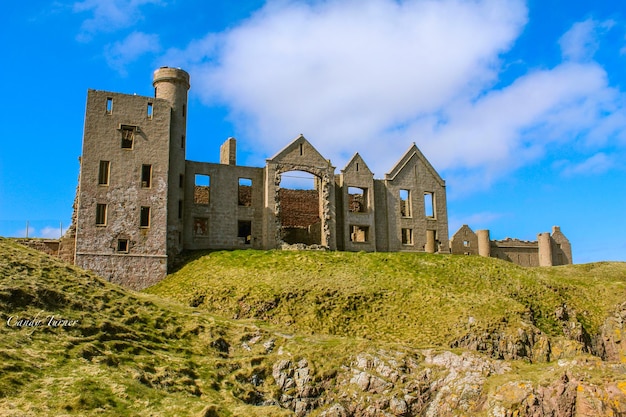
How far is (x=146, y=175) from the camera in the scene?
37312 millimetres

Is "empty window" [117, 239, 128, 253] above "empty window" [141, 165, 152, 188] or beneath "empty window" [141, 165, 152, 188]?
beneath

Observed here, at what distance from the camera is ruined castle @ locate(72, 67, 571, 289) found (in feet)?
116

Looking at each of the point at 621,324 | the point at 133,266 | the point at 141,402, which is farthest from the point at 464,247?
the point at 141,402

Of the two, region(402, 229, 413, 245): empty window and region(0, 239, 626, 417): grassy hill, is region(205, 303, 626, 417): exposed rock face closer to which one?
region(0, 239, 626, 417): grassy hill

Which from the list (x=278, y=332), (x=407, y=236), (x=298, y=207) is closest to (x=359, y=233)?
(x=407, y=236)

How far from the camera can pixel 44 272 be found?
23.3 m

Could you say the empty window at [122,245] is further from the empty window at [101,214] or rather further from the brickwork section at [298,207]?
the brickwork section at [298,207]

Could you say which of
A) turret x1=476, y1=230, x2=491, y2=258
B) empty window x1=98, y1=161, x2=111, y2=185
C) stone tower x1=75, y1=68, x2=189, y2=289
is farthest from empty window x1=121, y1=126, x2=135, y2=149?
turret x1=476, y1=230, x2=491, y2=258

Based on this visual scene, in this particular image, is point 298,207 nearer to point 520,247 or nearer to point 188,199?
point 188,199

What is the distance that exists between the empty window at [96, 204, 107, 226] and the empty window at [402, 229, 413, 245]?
24717mm

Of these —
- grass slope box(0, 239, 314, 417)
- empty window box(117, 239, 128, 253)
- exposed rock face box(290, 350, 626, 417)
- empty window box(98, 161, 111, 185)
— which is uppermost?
empty window box(98, 161, 111, 185)

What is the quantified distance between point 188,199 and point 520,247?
3520 cm

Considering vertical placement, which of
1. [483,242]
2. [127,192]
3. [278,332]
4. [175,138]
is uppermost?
[175,138]

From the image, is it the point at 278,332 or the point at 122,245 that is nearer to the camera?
the point at 278,332
